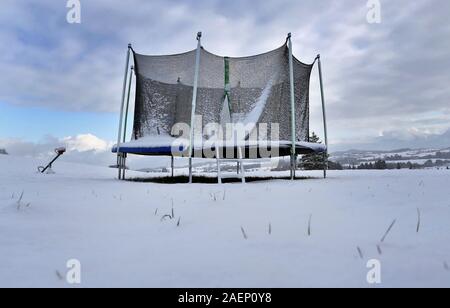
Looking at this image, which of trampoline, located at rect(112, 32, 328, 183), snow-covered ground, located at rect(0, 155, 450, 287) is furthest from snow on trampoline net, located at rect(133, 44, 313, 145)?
snow-covered ground, located at rect(0, 155, 450, 287)

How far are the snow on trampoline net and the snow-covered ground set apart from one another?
4.75m

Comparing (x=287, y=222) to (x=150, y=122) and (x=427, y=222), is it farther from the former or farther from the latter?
(x=150, y=122)

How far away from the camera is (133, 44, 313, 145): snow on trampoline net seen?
7.40 m

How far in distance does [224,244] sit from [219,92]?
636cm

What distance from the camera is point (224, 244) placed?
1673 mm

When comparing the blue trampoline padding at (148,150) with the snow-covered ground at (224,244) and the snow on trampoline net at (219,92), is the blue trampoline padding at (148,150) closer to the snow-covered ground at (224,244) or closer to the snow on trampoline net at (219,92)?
the snow on trampoline net at (219,92)

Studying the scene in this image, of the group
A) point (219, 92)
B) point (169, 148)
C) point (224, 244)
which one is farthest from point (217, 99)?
point (224, 244)

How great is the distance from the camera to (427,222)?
2.12 m

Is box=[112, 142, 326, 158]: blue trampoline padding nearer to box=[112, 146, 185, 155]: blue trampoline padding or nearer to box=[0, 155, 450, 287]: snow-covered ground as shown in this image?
box=[112, 146, 185, 155]: blue trampoline padding

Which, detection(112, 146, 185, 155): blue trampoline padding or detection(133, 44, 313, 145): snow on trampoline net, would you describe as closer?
detection(112, 146, 185, 155): blue trampoline padding

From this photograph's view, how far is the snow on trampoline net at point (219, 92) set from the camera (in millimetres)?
7402
